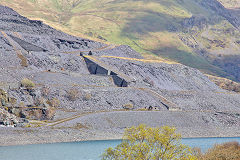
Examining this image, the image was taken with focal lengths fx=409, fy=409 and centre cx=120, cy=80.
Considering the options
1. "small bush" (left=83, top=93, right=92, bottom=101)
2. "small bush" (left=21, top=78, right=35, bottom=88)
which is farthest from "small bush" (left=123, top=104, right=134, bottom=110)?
"small bush" (left=21, top=78, right=35, bottom=88)

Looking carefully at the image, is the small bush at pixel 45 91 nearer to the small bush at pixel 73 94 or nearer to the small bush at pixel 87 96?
the small bush at pixel 73 94

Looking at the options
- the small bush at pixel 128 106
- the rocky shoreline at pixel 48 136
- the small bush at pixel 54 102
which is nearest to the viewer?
the rocky shoreline at pixel 48 136

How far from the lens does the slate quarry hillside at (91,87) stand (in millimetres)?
66844

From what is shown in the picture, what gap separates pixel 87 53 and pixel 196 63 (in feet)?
333

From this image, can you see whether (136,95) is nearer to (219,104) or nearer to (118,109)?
(118,109)

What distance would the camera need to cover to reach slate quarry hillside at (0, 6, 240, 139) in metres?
66.8

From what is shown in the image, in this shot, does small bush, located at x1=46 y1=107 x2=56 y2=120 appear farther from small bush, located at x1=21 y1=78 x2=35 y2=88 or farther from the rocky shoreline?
small bush, located at x1=21 y1=78 x2=35 y2=88

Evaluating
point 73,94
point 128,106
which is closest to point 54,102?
point 73,94

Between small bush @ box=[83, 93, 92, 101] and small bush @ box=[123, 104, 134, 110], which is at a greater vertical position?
small bush @ box=[83, 93, 92, 101]

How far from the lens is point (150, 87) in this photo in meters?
95.0

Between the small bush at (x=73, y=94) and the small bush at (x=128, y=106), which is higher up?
the small bush at (x=73, y=94)

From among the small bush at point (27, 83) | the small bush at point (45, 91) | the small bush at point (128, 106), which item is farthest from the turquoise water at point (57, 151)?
the small bush at point (128, 106)

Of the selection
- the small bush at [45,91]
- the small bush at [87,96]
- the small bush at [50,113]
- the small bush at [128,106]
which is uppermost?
the small bush at [45,91]

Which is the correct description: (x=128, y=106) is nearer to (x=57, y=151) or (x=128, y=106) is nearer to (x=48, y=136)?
(x=48, y=136)
